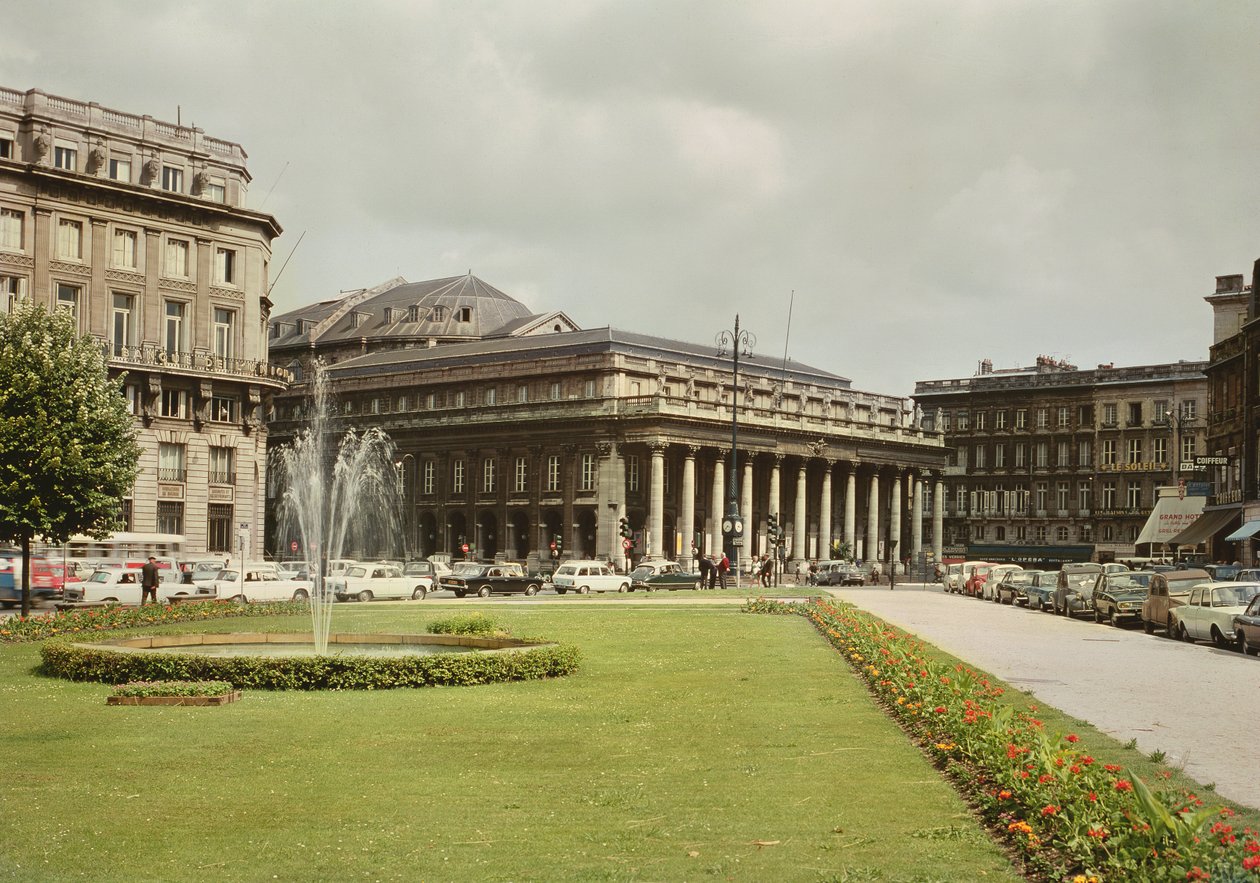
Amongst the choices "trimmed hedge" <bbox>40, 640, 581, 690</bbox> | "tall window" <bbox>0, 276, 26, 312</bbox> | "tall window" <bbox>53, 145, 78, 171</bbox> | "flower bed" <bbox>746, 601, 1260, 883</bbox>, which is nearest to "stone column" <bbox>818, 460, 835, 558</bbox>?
"tall window" <bbox>53, 145, 78, 171</bbox>

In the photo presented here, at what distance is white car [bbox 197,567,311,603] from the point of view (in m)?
57.0

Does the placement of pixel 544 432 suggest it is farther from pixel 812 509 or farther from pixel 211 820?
pixel 211 820

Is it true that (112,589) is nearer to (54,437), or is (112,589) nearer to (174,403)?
(54,437)

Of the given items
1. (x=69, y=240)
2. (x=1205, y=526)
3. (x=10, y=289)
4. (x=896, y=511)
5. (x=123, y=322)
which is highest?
(x=69, y=240)

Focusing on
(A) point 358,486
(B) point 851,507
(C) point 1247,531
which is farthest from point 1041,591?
(A) point 358,486

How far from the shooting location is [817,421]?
127 m

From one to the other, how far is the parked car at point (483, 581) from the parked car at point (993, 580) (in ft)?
73.7

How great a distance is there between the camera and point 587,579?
75.8 m

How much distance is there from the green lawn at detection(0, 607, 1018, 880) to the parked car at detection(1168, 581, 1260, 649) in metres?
16.9

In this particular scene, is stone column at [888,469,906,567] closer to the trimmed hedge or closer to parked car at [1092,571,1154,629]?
parked car at [1092,571,1154,629]

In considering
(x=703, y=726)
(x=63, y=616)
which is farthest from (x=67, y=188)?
(x=703, y=726)

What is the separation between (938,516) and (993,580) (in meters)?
69.0

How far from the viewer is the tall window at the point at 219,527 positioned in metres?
80.8

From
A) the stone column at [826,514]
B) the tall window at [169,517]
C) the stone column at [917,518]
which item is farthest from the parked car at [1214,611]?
the stone column at [917,518]
